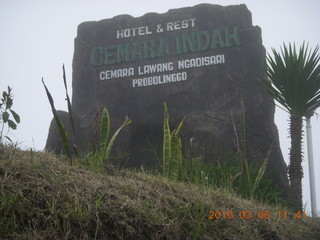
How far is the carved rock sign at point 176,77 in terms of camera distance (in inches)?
348

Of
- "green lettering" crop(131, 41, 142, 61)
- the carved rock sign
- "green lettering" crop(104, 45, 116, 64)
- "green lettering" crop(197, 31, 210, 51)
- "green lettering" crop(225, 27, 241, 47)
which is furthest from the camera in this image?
"green lettering" crop(104, 45, 116, 64)

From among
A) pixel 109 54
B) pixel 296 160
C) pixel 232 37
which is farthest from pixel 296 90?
pixel 109 54

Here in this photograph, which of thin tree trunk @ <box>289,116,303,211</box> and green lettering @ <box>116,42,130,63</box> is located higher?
green lettering @ <box>116,42,130,63</box>

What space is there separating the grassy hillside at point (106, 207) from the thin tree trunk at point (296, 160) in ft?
8.43

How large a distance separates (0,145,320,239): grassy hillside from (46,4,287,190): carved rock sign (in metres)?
4.22

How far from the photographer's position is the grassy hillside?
10.2ft

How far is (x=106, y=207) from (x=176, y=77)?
632 cm

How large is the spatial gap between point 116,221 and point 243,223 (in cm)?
127

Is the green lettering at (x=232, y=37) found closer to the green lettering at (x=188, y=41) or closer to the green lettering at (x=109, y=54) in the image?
the green lettering at (x=188, y=41)

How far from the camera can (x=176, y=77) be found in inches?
376

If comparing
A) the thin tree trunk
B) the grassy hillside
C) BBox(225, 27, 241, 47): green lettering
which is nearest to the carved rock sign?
BBox(225, 27, 241, 47): green lettering

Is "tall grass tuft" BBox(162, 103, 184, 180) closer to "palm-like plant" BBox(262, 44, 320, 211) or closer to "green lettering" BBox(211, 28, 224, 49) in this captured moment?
"palm-like plant" BBox(262, 44, 320, 211)
